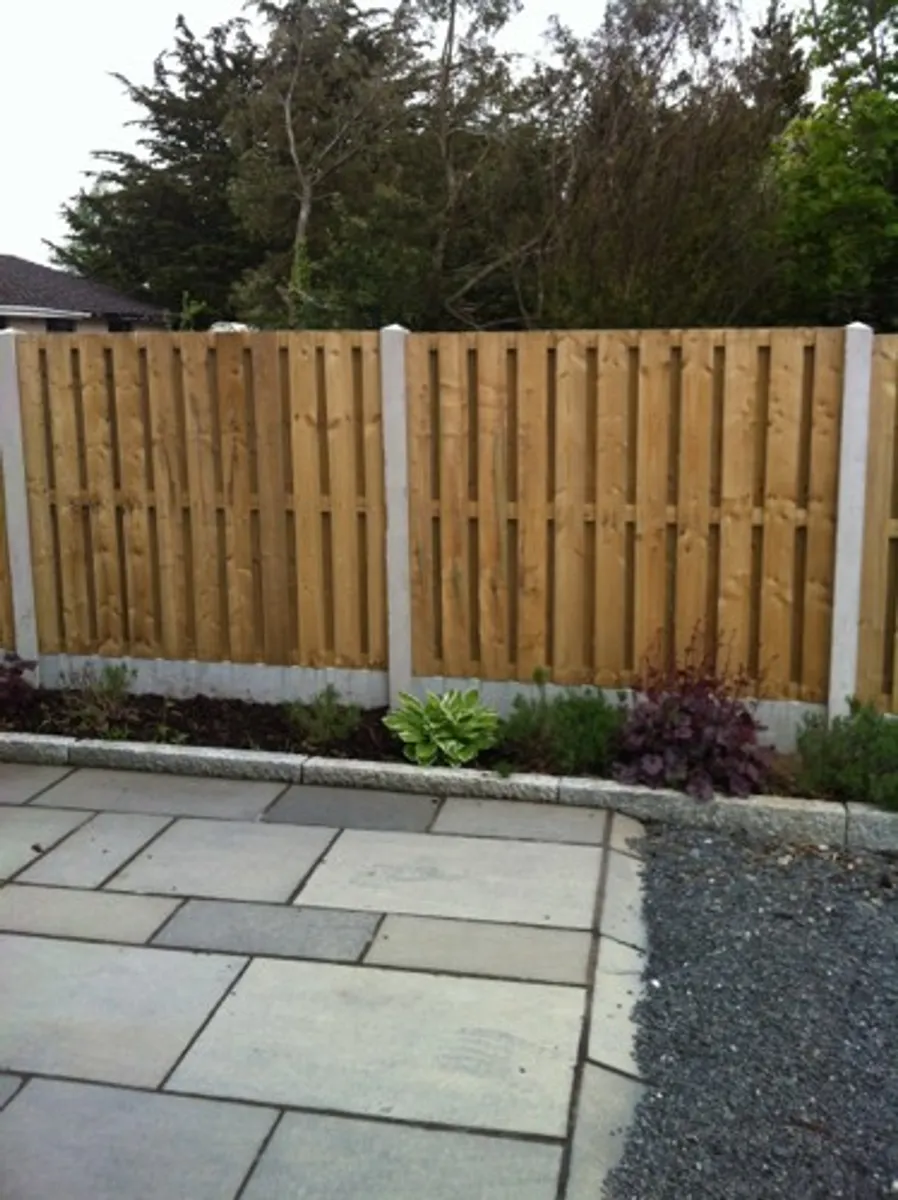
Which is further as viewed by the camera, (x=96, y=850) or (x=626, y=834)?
(x=626, y=834)

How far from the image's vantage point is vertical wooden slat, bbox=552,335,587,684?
4473 mm

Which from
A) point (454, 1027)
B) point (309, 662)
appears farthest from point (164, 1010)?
point (309, 662)

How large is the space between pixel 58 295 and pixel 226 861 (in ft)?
65.7

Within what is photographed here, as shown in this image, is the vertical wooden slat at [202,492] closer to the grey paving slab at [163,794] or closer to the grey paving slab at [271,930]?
the grey paving slab at [163,794]

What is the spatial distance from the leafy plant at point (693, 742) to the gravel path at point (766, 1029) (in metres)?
0.30

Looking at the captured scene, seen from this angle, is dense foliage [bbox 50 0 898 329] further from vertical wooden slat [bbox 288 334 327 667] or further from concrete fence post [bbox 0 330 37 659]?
vertical wooden slat [bbox 288 334 327 667]

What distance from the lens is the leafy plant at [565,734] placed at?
4316 millimetres

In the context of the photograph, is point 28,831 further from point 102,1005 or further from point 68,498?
point 68,498

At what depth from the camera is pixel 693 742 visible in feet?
13.6

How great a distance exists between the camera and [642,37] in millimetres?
15820

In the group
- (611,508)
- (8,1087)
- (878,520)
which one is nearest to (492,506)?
(611,508)

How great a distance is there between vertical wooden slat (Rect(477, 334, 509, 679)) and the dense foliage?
5.94m

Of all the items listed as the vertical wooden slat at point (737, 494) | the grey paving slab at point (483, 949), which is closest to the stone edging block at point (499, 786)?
the vertical wooden slat at point (737, 494)

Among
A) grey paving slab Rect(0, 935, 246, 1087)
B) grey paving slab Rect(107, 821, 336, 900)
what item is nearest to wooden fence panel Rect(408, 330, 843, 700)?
grey paving slab Rect(107, 821, 336, 900)
